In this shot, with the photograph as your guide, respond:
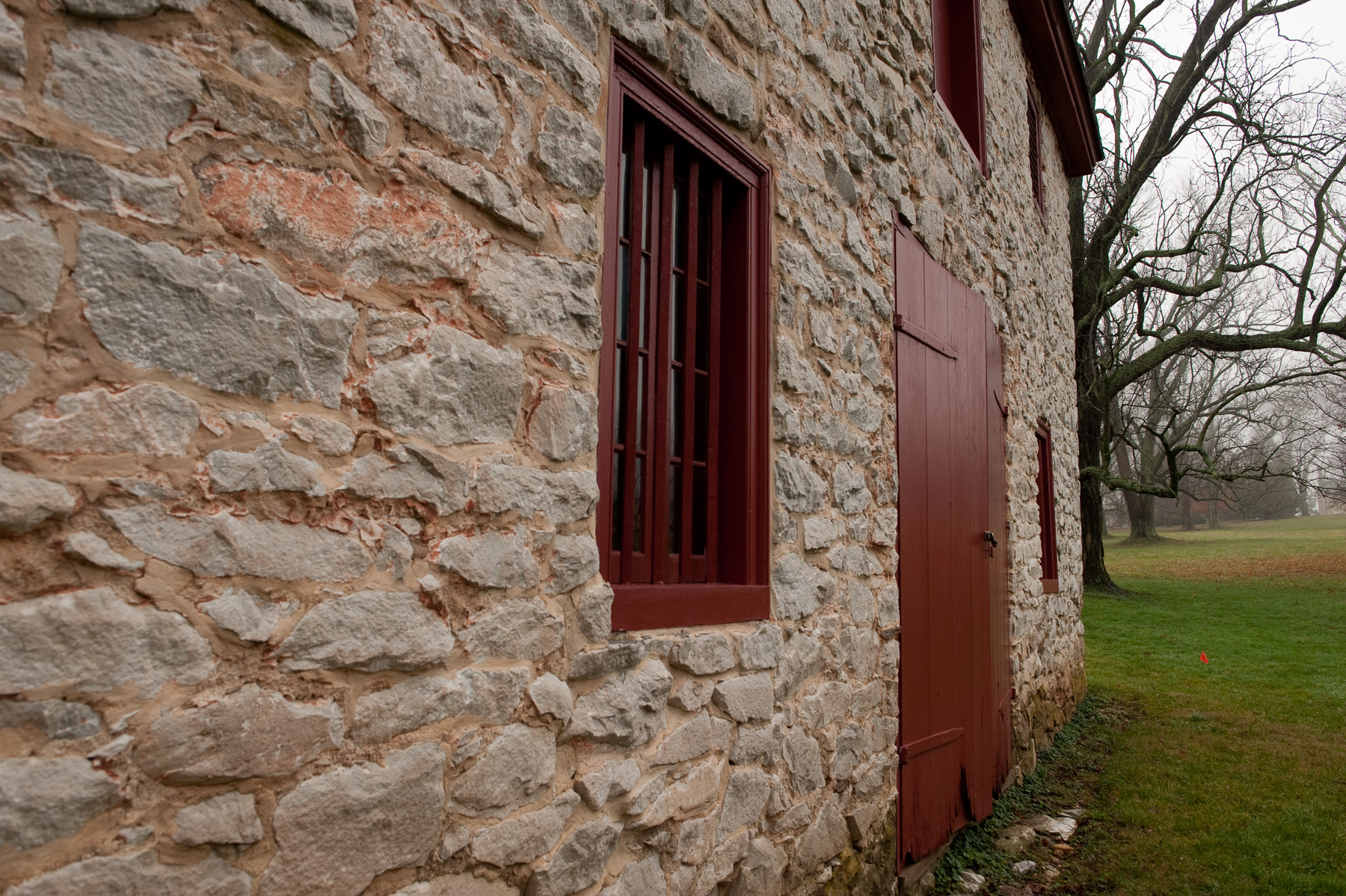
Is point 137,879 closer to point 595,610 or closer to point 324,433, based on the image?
point 324,433

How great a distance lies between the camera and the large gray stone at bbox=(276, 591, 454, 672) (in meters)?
1.58

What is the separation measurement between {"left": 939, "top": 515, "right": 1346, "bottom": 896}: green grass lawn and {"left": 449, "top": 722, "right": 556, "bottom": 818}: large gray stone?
120 inches

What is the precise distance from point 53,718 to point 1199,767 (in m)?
6.92

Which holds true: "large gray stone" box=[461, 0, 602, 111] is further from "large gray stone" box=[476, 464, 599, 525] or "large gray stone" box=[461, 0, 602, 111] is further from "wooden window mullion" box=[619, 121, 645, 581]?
"large gray stone" box=[476, 464, 599, 525]

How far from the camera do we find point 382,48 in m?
1.79

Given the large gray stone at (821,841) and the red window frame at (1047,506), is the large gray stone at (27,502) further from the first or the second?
the red window frame at (1047,506)

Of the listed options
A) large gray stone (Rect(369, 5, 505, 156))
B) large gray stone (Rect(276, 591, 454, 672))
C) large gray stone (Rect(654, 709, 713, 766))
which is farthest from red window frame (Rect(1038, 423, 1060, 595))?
large gray stone (Rect(276, 591, 454, 672))

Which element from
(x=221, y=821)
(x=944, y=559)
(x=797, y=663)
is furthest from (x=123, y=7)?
(x=944, y=559)

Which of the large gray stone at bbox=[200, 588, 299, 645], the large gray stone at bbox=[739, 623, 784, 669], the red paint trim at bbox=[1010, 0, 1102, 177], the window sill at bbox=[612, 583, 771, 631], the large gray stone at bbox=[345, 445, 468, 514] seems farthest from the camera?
the red paint trim at bbox=[1010, 0, 1102, 177]

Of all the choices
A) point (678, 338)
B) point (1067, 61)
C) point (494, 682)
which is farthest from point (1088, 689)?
point (494, 682)

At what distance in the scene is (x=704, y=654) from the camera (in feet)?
8.62

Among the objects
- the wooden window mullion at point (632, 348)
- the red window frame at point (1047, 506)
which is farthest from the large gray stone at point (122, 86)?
the red window frame at point (1047, 506)

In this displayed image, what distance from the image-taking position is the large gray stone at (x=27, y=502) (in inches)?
49.2

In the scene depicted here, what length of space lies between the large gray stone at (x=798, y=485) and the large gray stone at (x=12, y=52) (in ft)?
7.66
